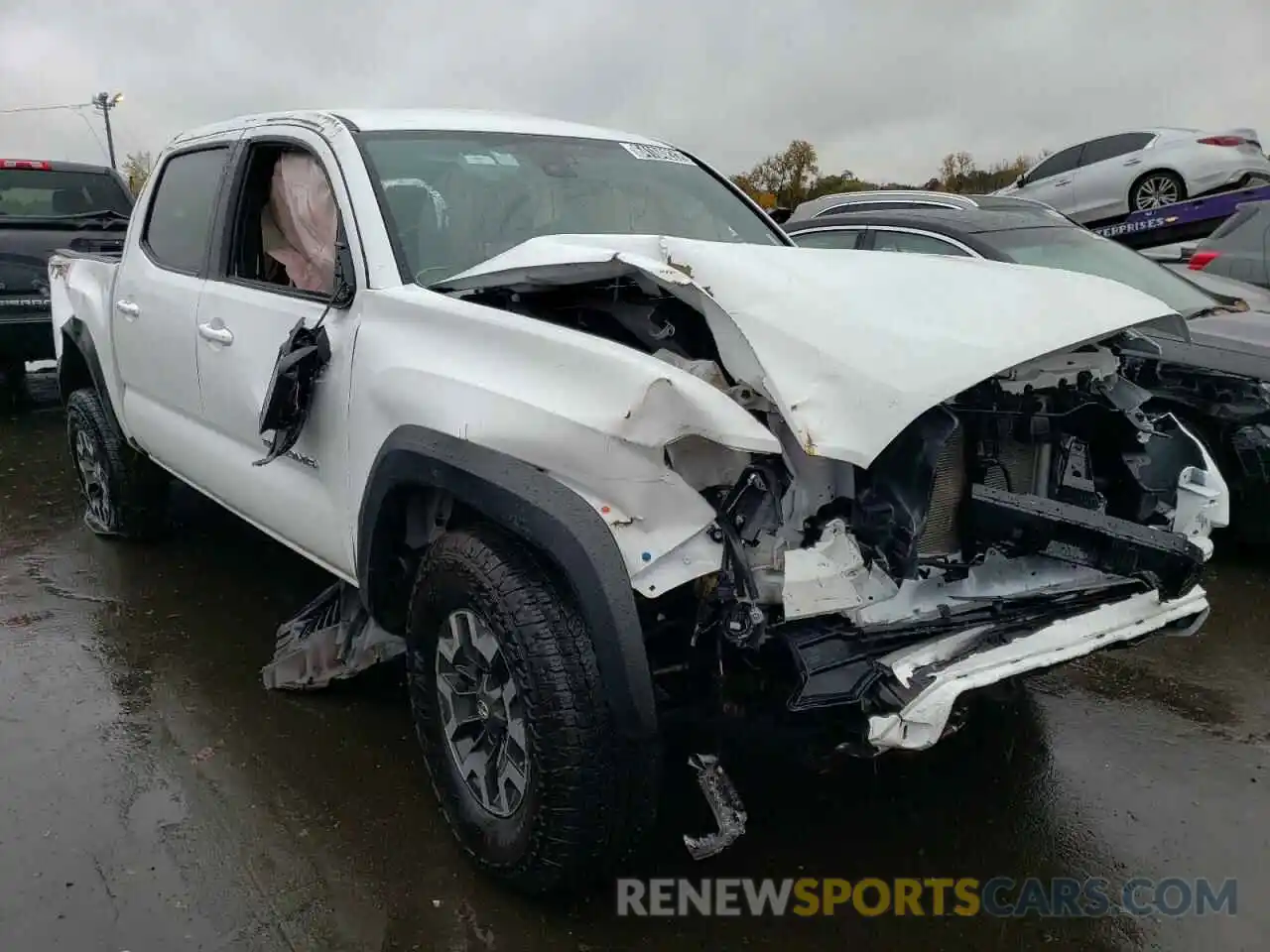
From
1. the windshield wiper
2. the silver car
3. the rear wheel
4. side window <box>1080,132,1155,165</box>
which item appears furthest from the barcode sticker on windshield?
side window <box>1080,132,1155,165</box>

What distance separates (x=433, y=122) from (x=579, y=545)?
201 cm

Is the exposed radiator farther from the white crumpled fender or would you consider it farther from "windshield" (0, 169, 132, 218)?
"windshield" (0, 169, 132, 218)

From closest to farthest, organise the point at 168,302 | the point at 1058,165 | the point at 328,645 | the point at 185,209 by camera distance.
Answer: the point at 328,645 → the point at 168,302 → the point at 185,209 → the point at 1058,165

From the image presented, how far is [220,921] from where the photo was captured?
255 cm

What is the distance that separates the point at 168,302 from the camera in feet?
13.3

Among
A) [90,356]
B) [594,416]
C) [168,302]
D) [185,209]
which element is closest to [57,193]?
[90,356]

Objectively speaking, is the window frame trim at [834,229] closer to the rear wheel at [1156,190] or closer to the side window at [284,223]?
the side window at [284,223]

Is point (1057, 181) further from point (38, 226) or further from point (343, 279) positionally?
point (343, 279)

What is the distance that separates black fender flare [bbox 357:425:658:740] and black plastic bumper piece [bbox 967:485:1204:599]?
94 centimetres

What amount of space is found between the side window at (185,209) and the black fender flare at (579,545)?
210 centimetres

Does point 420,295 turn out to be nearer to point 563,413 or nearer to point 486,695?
point 563,413

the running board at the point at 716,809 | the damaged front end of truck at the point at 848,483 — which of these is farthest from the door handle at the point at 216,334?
the running board at the point at 716,809

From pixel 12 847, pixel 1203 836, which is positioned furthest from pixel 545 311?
pixel 1203 836

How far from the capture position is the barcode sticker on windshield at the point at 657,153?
3.90 metres
